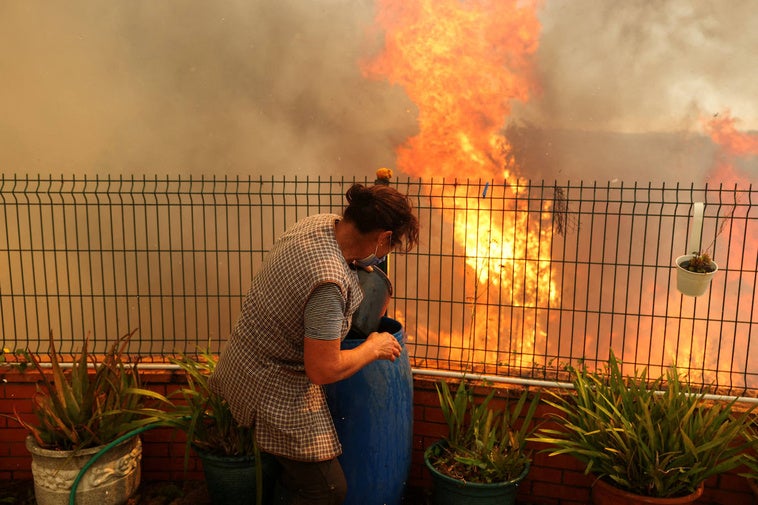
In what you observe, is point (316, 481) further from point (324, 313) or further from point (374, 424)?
point (324, 313)

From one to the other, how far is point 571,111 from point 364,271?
13.7 m

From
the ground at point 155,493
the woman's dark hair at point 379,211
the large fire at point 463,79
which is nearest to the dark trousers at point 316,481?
the woman's dark hair at point 379,211

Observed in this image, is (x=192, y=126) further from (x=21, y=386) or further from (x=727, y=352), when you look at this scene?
(x=727, y=352)

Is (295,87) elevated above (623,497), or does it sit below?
above

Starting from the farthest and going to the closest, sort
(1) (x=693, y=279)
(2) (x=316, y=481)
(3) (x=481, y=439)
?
(1) (x=693, y=279), (3) (x=481, y=439), (2) (x=316, y=481)

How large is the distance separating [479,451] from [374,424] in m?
0.77

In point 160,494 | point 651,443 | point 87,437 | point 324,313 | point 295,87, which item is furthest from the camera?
point 295,87

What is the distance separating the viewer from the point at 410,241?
2646 millimetres

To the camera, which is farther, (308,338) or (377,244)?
(377,244)

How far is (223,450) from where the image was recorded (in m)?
3.47

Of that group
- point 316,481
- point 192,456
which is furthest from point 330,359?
point 192,456

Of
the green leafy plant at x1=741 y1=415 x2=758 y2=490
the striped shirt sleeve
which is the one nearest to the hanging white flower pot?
the green leafy plant at x1=741 y1=415 x2=758 y2=490

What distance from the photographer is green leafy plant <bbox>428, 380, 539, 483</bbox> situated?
3.46m

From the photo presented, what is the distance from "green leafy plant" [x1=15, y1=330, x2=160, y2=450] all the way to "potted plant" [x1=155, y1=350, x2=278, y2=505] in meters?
0.25
